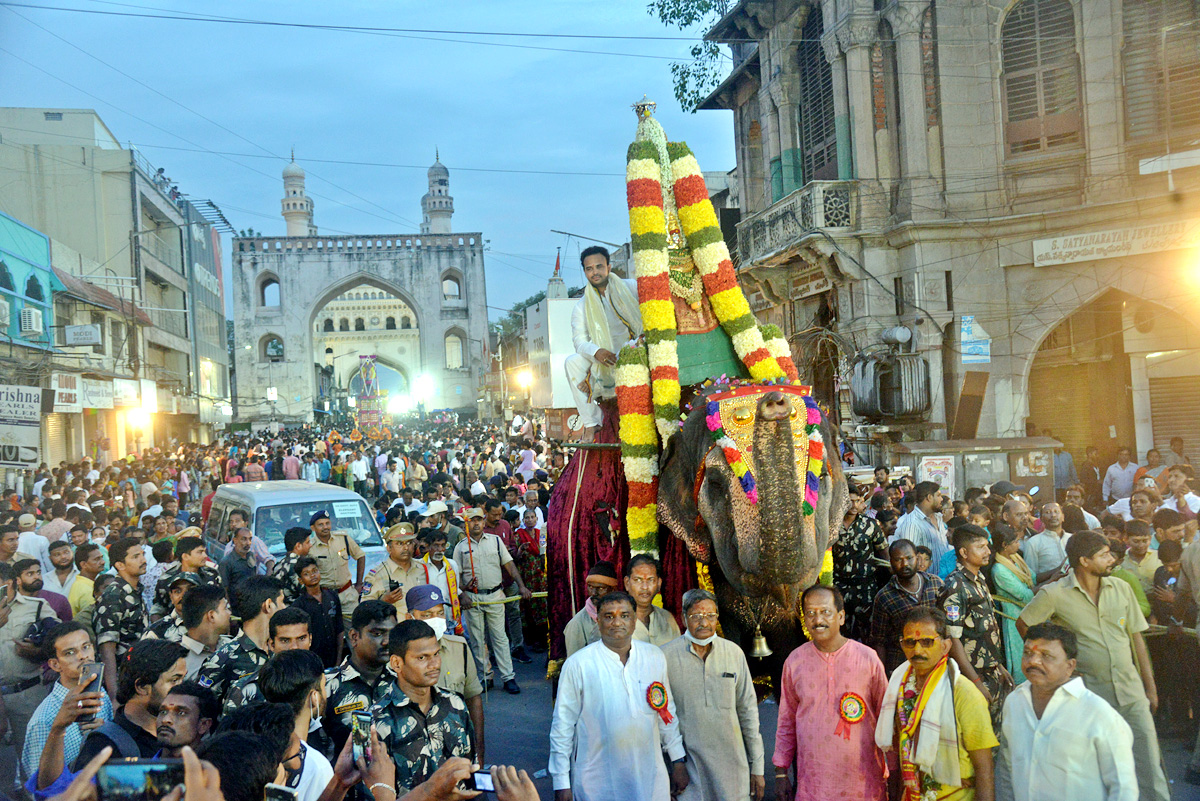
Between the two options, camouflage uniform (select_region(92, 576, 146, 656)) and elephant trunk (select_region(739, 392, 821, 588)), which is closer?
elephant trunk (select_region(739, 392, 821, 588))

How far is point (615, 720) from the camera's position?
415 centimetres

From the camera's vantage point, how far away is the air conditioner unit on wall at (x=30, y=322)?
18500 mm

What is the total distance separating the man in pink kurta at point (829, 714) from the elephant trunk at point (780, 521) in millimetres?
153

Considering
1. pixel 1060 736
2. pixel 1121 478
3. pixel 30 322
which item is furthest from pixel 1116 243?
pixel 30 322

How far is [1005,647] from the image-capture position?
6387mm

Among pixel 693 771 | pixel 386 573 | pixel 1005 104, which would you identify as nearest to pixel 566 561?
pixel 386 573

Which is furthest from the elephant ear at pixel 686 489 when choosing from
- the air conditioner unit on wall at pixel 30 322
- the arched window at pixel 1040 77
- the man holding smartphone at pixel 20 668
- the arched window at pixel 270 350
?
the arched window at pixel 270 350

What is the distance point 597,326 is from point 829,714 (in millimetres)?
2859

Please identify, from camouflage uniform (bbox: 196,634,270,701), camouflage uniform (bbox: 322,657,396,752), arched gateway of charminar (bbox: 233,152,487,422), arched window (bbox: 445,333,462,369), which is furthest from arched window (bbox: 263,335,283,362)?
camouflage uniform (bbox: 322,657,396,752)

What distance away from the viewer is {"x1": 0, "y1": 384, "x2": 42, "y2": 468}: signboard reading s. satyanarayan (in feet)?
34.7

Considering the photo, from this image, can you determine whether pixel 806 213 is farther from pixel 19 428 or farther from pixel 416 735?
pixel 416 735

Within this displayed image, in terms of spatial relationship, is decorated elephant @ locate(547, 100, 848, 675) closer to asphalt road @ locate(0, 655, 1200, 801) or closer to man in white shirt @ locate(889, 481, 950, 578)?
asphalt road @ locate(0, 655, 1200, 801)

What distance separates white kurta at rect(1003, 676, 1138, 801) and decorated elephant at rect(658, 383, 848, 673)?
45.1 inches

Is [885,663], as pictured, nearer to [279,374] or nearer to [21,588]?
[21,588]
